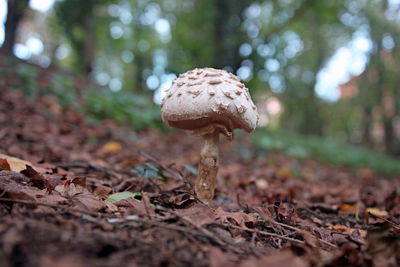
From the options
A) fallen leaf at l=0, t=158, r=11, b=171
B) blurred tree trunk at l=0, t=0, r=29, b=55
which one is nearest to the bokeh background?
blurred tree trunk at l=0, t=0, r=29, b=55

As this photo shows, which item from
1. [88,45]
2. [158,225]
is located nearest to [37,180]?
[158,225]

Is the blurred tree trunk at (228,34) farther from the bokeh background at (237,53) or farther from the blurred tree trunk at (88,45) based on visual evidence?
the blurred tree trunk at (88,45)

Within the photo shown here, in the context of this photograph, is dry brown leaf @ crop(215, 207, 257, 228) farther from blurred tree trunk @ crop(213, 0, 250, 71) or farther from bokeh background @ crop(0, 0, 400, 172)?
blurred tree trunk @ crop(213, 0, 250, 71)

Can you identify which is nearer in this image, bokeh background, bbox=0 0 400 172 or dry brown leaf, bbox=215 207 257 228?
dry brown leaf, bbox=215 207 257 228

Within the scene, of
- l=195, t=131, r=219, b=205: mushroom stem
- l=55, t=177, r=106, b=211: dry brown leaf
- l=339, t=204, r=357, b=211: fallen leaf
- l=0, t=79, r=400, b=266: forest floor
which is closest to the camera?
l=0, t=79, r=400, b=266: forest floor

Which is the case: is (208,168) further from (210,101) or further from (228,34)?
(228,34)

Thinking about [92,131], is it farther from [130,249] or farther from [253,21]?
[253,21]
